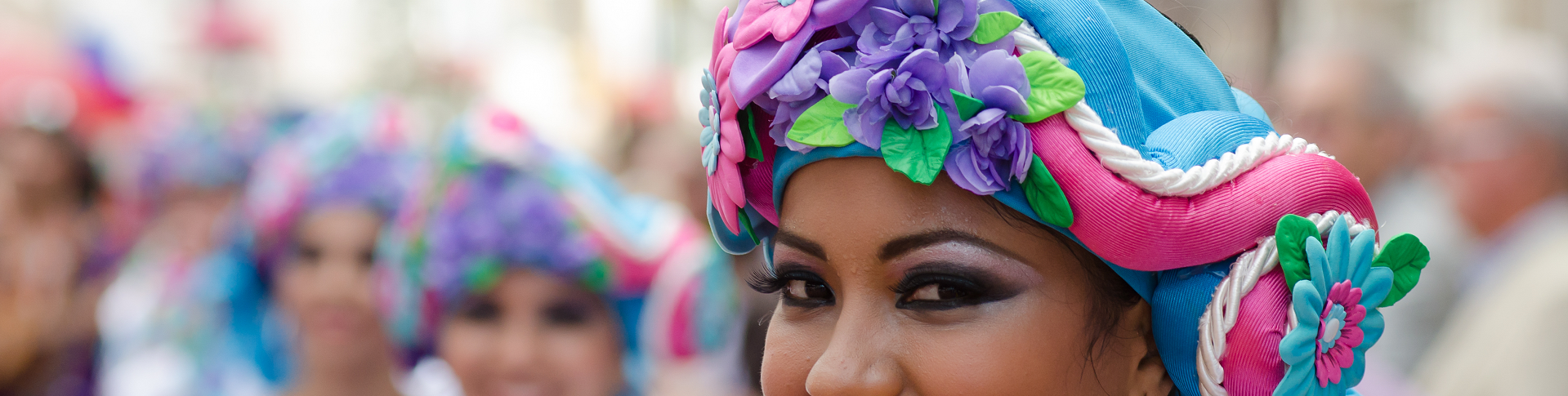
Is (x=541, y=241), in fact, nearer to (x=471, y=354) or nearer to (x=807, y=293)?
(x=471, y=354)

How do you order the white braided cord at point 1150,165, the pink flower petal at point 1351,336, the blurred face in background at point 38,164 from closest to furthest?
Answer: the white braided cord at point 1150,165 → the pink flower petal at point 1351,336 → the blurred face in background at point 38,164

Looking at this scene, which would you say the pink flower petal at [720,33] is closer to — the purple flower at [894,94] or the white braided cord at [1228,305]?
the purple flower at [894,94]

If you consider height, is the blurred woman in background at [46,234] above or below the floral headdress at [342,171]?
below

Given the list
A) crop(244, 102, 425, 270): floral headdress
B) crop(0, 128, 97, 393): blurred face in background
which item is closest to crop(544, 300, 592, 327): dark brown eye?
crop(244, 102, 425, 270): floral headdress

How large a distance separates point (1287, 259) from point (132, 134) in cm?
664

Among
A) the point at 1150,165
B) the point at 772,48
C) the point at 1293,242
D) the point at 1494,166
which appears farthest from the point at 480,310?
the point at 1494,166

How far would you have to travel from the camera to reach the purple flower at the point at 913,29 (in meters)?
1.59

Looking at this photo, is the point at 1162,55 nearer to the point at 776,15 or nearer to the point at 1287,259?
the point at 1287,259

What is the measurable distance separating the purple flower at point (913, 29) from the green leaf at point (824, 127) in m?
0.07

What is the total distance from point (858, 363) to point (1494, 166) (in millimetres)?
3508

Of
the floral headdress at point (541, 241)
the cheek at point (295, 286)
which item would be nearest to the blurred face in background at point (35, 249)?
the cheek at point (295, 286)

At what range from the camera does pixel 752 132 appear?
1781 millimetres

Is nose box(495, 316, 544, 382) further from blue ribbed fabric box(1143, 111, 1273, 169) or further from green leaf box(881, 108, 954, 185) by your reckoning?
blue ribbed fabric box(1143, 111, 1273, 169)

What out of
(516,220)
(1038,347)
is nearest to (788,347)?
(1038,347)
